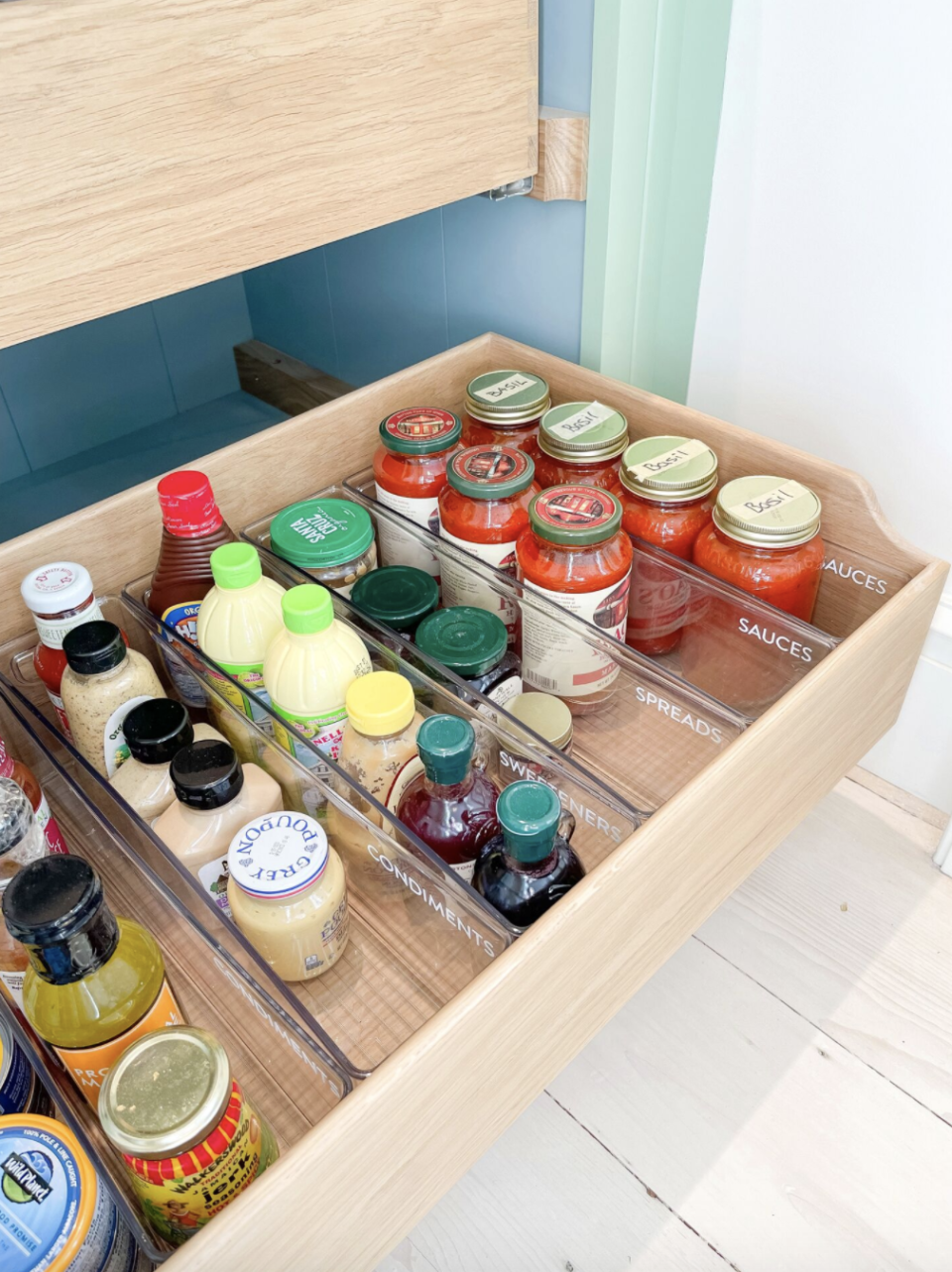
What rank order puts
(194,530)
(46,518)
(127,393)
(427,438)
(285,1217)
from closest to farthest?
(285,1217), (194,530), (427,438), (46,518), (127,393)

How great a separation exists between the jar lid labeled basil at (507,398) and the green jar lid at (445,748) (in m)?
0.41

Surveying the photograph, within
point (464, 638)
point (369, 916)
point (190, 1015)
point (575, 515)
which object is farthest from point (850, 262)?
point (190, 1015)

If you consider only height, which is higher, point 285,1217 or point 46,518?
point 285,1217

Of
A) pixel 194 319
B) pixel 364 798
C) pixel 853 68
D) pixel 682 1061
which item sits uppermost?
pixel 853 68

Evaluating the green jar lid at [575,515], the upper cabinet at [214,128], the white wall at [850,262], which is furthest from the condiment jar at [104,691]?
the white wall at [850,262]

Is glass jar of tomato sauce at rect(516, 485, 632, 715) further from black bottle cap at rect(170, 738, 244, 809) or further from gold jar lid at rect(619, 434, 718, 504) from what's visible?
black bottle cap at rect(170, 738, 244, 809)

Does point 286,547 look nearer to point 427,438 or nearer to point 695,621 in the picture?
A: point 427,438

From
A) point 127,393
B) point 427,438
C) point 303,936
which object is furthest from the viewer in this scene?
point 127,393

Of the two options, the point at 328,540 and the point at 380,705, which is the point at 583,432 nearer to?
the point at 328,540

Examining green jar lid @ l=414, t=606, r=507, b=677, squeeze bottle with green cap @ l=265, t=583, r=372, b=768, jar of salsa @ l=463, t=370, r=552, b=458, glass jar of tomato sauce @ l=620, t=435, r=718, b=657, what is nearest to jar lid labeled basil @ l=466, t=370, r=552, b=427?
jar of salsa @ l=463, t=370, r=552, b=458

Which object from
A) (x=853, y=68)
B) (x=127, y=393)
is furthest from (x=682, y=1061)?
(x=127, y=393)

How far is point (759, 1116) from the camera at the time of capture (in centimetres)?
78

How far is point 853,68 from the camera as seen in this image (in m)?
0.81

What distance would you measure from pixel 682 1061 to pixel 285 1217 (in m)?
0.48
